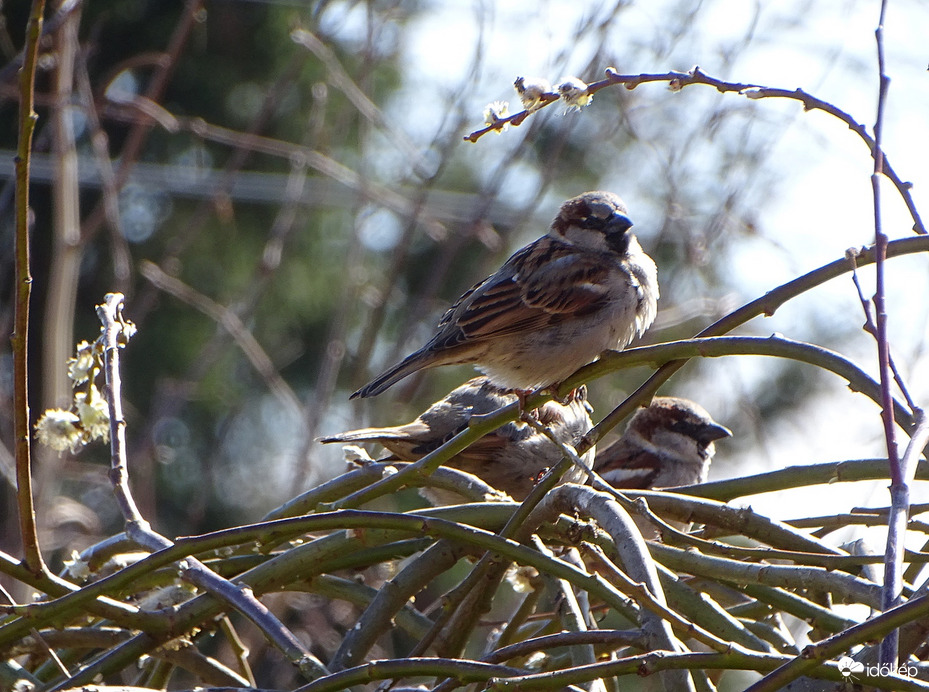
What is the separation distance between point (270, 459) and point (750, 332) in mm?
2922

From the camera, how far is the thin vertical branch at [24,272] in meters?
1.32

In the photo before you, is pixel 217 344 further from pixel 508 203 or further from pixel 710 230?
pixel 508 203

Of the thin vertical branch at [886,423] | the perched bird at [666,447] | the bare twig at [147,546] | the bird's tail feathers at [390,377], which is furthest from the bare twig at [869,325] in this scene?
the perched bird at [666,447]

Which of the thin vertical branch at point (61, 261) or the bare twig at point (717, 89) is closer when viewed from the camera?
the bare twig at point (717, 89)

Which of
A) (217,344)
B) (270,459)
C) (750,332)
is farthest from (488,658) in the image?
(270,459)

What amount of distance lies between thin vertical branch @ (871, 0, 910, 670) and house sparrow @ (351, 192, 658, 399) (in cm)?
156

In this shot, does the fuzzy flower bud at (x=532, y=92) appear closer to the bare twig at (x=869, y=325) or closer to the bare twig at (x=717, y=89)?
the bare twig at (x=717, y=89)

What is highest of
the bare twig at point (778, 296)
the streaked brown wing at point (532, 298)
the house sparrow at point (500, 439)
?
the streaked brown wing at point (532, 298)

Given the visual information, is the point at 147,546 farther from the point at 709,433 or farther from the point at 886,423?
the point at 709,433

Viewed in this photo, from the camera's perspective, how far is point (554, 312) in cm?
300

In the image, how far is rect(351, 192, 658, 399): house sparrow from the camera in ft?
9.52

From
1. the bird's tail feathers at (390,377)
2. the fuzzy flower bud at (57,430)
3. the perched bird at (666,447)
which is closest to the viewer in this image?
the fuzzy flower bud at (57,430)

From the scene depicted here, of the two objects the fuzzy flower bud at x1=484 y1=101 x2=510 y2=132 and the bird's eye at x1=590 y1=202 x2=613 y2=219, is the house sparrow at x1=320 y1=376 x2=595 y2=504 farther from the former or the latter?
the fuzzy flower bud at x1=484 y1=101 x2=510 y2=132

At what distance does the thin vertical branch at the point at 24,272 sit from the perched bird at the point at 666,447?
8.67ft
